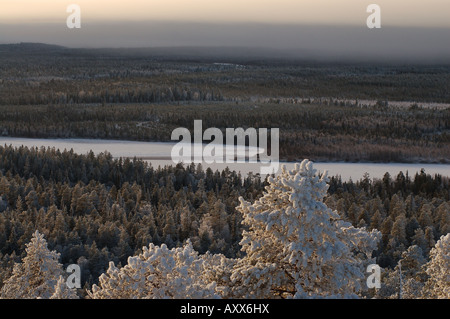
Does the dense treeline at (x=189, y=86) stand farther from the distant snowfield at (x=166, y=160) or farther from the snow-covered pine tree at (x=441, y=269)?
the snow-covered pine tree at (x=441, y=269)

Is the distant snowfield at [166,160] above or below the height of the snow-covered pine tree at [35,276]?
below

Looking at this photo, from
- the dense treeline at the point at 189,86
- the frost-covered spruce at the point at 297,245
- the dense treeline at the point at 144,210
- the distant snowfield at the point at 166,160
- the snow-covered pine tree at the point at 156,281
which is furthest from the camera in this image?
the dense treeline at the point at 189,86

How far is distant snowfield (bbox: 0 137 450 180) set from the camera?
177 ft

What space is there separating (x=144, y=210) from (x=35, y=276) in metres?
16.7

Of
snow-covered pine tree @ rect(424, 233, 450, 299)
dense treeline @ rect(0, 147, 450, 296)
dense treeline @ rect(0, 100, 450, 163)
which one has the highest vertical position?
snow-covered pine tree @ rect(424, 233, 450, 299)

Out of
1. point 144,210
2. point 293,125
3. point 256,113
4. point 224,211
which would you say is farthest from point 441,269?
point 256,113

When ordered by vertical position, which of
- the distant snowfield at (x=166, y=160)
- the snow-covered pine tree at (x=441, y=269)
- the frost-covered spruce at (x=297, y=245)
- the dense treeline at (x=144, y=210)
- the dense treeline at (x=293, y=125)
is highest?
the frost-covered spruce at (x=297, y=245)

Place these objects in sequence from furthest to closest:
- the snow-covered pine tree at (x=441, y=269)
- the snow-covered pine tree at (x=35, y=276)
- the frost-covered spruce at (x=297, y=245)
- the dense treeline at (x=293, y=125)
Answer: the dense treeline at (x=293, y=125)
the snow-covered pine tree at (x=35, y=276)
the snow-covered pine tree at (x=441, y=269)
the frost-covered spruce at (x=297, y=245)

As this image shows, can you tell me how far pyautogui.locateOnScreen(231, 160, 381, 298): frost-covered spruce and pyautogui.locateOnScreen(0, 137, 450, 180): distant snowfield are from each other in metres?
38.4

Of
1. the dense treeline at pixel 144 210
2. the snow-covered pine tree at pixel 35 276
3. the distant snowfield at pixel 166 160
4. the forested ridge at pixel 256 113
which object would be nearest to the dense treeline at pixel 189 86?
the forested ridge at pixel 256 113

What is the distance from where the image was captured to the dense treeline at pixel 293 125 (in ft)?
212

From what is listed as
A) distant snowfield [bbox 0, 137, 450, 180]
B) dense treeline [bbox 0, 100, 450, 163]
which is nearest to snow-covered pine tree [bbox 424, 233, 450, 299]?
distant snowfield [bbox 0, 137, 450, 180]

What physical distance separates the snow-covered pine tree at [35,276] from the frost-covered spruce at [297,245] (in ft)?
18.2

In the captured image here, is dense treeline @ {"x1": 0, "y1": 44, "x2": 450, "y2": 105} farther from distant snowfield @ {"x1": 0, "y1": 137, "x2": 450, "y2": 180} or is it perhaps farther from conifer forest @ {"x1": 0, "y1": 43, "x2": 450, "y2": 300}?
distant snowfield @ {"x1": 0, "y1": 137, "x2": 450, "y2": 180}
